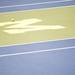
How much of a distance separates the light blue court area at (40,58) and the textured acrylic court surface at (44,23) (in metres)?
0.18

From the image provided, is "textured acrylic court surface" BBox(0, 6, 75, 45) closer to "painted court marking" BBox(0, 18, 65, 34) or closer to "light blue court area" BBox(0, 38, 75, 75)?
"painted court marking" BBox(0, 18, 65, 34)

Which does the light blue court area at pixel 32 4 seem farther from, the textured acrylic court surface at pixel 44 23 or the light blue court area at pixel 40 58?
the light blue court area at pixel 40 58

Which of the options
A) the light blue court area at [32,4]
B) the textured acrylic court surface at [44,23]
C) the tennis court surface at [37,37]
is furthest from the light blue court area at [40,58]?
the light blue court area at [32,4]

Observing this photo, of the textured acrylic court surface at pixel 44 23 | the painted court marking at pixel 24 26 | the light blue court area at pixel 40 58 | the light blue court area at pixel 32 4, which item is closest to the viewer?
the light blue court area at pixel 40 58

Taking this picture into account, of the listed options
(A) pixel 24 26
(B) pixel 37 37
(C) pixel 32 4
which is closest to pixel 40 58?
(B) pixel 37 37

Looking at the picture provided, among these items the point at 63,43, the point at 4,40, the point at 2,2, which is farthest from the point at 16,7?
the point at 63,43

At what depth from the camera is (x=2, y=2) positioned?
16.1 feet

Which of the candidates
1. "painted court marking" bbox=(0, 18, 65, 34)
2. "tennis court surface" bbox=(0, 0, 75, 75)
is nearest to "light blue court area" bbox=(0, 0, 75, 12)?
"tennis court surface" bbox=(0, 0, 75, 75)

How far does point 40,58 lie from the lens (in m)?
3.17

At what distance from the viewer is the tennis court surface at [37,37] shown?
120 inches

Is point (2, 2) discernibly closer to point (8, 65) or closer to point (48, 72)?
point (8, 65)

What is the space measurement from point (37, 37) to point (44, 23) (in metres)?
0.52

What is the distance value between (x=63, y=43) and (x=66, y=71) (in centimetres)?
55

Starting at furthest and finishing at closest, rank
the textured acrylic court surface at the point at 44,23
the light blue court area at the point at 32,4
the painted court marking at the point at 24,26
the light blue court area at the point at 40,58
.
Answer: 1. the light blue court area at the point at 32,4
2. the painted court marking at the point at 24,26
3. the textured acrylic court surface at the point at 44,23
4. the light blue court area at the point at 40,58
